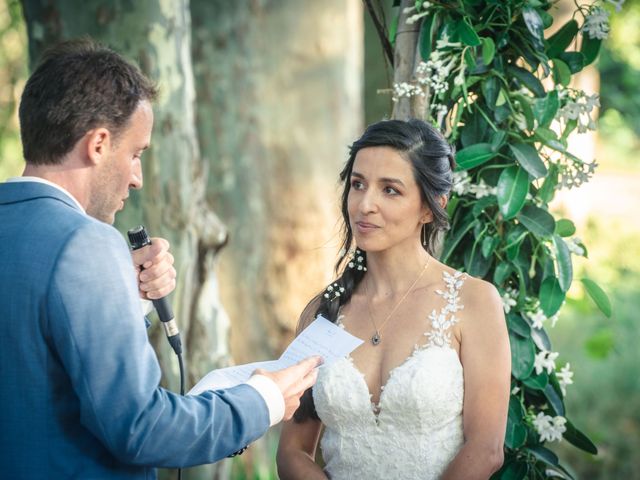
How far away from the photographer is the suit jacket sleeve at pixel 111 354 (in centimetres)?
164

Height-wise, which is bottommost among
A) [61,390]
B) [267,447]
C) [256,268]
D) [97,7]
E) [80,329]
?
[267,447]

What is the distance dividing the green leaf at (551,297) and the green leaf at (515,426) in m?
0.33

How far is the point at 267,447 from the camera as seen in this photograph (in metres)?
6.07

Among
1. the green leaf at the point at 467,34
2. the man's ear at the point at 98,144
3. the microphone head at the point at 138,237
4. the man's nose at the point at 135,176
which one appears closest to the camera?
the man's ear at the point at 98,144

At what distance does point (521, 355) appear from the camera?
2697mm

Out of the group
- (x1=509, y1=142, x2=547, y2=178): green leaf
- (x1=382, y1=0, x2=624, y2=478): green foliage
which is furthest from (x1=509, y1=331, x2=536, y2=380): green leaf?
(x1=509, y1=142, x2=547, y2=178): green leaf

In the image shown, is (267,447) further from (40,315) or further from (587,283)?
(40,315)

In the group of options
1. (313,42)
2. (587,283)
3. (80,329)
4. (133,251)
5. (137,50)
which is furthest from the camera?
(313,42)

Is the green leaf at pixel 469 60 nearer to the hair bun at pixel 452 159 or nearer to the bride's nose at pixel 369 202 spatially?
the hair bun at pixel 452 159

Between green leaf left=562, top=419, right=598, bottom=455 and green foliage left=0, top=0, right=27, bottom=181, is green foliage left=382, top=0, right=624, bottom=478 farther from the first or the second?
green foliage left=0, top=0, right=27, bottom=181

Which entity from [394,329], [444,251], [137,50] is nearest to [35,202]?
[394,329]

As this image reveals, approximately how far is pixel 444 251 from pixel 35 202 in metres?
1.51

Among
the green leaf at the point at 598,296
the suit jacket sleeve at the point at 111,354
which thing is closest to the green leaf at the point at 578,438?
the green leaf at the point at 598,296

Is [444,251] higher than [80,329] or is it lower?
lower
